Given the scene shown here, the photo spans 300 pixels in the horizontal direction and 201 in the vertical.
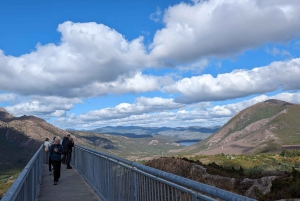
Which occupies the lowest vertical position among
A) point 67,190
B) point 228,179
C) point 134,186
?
point 228,179

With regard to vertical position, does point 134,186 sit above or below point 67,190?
above

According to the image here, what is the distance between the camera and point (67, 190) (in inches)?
471

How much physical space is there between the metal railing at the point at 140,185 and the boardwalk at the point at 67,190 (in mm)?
380

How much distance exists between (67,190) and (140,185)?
688 cm

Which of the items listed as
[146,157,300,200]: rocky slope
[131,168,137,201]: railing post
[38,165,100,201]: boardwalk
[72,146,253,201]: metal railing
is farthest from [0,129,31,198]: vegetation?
[131,168,137,201]: railing post

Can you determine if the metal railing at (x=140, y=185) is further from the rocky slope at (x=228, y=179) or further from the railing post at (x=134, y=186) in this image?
the rocky slope at (x=228, y=179)

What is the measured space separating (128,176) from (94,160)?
187 inches

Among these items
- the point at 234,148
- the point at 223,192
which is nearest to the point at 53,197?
the point at 223,192

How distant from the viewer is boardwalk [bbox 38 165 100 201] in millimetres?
10586

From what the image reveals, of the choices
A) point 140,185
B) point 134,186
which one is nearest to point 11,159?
point 134,186

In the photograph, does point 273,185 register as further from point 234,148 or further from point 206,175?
point 234,148

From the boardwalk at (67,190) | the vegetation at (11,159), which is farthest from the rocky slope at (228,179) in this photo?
the vegetation at (11,159)

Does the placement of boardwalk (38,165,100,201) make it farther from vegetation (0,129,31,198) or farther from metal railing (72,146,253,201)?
vegetation (0,129,31,198)

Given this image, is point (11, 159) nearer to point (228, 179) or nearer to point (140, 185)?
point (228, 179)
